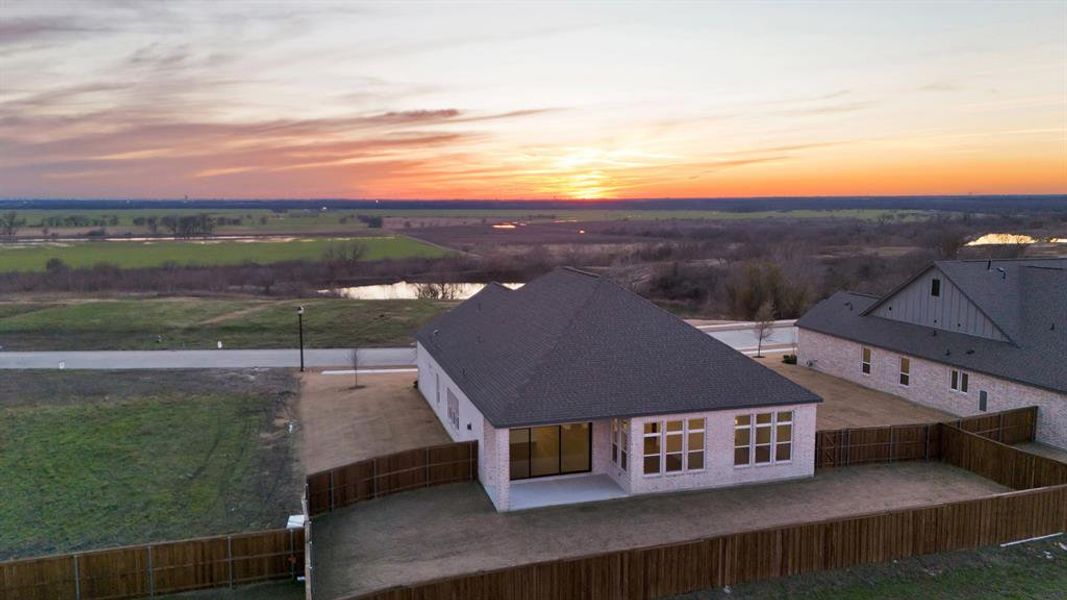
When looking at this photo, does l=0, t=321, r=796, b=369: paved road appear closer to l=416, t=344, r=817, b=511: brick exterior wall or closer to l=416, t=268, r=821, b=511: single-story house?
l=416, t=268, r=821, b=511: single-story house

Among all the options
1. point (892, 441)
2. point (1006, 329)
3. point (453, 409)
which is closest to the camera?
point (892, 441)

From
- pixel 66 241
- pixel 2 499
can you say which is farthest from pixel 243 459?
pixel 66 241

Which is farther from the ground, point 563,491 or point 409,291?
point 563,491

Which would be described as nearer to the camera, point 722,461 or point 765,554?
point 765,554

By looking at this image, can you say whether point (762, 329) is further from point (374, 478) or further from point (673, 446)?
point (374, 478)

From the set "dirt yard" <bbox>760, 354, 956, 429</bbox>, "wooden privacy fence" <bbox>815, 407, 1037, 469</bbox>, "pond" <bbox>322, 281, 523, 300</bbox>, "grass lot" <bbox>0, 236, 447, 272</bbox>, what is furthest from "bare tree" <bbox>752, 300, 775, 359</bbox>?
"grass lot" <bbox>0, 236, 447, 272</bbox>

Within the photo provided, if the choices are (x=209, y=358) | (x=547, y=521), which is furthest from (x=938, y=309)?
(x=209, y=358)

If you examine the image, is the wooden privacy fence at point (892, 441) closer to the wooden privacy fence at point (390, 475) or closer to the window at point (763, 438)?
the window at point (763, 438)

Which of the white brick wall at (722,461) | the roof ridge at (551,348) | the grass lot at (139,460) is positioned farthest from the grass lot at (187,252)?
the white brick wall at (722,461)
